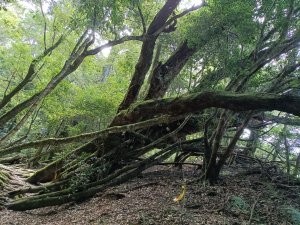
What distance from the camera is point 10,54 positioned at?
39.8 feet

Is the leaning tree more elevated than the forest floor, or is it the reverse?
the leaning tree

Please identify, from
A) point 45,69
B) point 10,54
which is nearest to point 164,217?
point 45,69

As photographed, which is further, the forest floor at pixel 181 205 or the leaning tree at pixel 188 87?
the leaning tree at pixel 188 87

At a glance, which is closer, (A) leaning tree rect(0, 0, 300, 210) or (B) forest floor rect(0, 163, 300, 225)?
(B) forest floor rect(0, 163, 300, 225)

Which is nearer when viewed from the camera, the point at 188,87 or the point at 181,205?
the point at 181,205

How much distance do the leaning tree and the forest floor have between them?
0.48m

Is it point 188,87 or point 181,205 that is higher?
point 188,87

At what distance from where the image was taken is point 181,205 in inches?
222

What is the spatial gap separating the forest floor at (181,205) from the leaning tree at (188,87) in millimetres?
478

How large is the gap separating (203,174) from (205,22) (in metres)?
3.58

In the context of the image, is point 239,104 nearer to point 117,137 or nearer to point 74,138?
point 74,138

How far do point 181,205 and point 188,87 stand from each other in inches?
132

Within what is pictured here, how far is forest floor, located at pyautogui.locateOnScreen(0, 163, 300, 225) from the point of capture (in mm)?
4968

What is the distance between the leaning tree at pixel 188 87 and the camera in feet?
18.2
